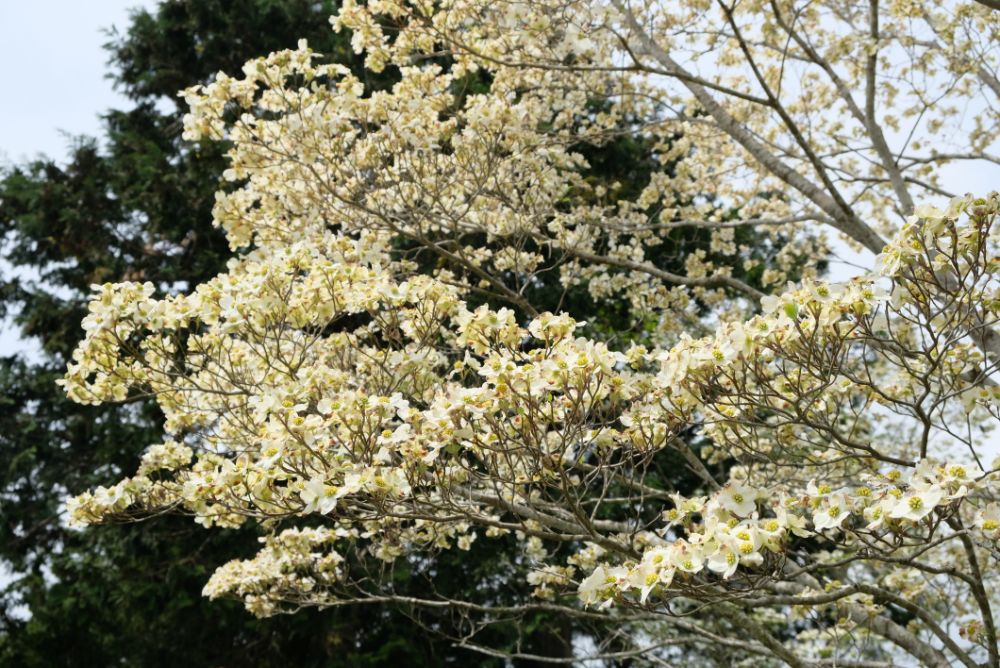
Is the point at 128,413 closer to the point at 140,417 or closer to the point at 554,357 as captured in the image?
the point at 140,417

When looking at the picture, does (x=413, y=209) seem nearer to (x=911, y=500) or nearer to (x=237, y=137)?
(x=237, y=137)

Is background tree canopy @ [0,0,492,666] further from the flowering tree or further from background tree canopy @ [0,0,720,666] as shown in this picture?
the flowering tree

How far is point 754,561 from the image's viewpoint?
1910 mm

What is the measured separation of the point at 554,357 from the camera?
2.32 m

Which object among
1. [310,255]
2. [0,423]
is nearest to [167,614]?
[0,423]

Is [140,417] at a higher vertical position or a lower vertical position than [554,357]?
higher

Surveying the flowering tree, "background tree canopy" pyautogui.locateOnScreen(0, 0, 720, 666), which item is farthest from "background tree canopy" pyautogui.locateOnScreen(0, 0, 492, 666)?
the flowering tree

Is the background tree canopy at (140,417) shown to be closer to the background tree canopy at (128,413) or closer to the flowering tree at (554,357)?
the background tree canopy at (128,413)

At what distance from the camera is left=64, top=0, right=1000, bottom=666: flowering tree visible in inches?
88.4

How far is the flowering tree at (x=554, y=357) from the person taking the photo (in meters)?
2.25

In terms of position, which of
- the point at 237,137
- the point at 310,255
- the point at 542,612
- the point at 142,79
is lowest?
the point at 542,612

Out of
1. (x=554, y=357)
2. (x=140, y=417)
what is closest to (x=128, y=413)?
(x=140, y=417)

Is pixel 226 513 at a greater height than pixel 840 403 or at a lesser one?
lesser

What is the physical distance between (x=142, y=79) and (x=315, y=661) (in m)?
6.61
